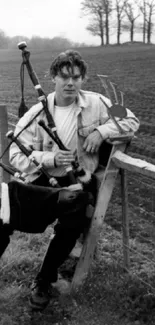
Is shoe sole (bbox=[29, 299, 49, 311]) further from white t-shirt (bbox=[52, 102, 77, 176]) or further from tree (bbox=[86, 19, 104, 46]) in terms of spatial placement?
tree (bbox=[86, 19, 104, 46])

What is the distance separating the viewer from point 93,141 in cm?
323

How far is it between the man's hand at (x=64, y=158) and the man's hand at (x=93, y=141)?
0.52ft

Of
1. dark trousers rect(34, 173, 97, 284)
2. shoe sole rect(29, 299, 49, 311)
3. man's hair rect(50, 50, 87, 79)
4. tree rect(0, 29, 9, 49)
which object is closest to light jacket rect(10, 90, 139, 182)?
man's hair rect(50, 50, 87, 79)

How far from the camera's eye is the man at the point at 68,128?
323cm

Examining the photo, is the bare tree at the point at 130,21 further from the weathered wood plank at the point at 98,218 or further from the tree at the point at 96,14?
the weathered wood plank at the point at 98,218

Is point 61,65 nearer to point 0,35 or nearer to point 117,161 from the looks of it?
point 117,161

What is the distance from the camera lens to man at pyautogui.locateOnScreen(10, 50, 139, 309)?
3230mm

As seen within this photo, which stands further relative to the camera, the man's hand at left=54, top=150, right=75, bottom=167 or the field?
the man's hand at left=54, top=150, right=75, bottom=167

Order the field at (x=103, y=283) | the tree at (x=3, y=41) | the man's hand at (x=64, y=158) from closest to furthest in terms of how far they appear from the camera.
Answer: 1. the field at (x=103, y=283)
2. the man's hand at (x=64, y=158)
3. the tree at (x=3, y=41)

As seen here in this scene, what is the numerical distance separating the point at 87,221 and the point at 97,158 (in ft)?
1.59

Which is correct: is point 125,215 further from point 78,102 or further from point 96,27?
point 96,27

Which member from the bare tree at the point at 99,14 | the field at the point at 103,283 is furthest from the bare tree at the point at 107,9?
the field at the point at 103,283

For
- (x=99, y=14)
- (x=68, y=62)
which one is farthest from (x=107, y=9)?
(x=68, y=62)

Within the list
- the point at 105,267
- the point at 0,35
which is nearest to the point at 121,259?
the point at 105,267
